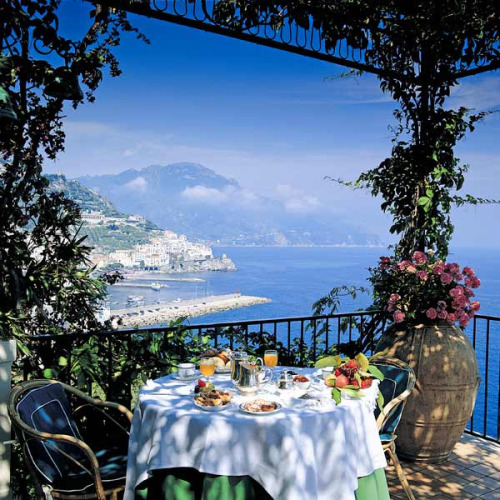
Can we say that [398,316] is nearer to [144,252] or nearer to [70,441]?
[70,441]

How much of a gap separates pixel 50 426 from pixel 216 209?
397 feet

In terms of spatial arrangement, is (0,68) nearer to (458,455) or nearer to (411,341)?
(411,341)

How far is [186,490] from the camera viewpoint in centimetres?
229

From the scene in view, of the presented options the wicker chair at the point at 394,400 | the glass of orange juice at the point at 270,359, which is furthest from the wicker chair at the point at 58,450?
the wicker chair at the point at 394,400

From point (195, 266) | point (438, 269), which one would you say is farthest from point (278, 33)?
point (195, 266)

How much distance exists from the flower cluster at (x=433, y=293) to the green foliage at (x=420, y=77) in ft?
2.25

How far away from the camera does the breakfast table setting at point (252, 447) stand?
2205 millimetres

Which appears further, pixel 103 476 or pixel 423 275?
pixel 423 275

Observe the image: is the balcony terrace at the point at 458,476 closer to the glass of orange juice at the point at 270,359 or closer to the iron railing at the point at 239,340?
the iron railing at the point at 239,340

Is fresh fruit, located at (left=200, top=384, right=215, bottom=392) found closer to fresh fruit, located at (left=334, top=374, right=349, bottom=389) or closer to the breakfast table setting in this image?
the breakfast table setting

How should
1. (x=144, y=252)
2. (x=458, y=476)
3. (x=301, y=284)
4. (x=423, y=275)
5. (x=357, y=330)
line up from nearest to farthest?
(x=458, y=476) → (x=423, y=275) → (x=357, y=330) → (x=144, y=252) → (x=301, y=284)

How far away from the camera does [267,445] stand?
2.21m

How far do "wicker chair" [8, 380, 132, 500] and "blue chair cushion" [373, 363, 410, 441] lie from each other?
4.60 ft

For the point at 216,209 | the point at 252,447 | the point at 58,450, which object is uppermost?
the point at 216,209
